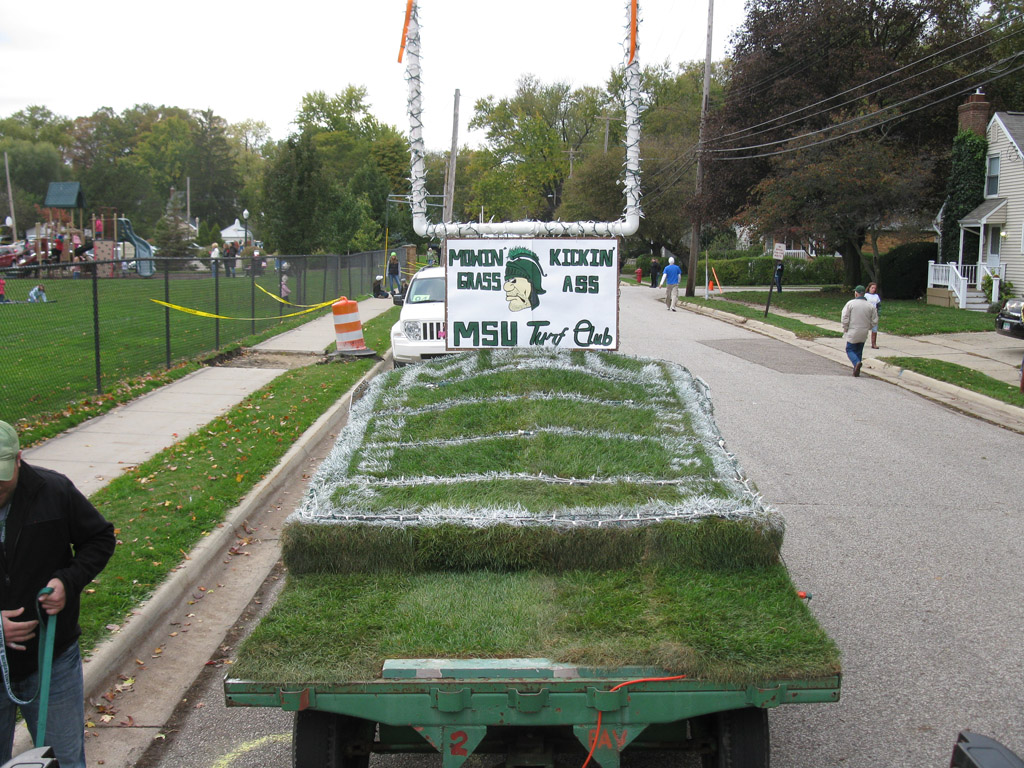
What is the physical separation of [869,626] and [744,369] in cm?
1124

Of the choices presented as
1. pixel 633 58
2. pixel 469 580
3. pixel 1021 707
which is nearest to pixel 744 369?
pixel 633 58

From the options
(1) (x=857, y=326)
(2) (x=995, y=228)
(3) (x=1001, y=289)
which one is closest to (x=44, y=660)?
(1) (x=857, y=326)

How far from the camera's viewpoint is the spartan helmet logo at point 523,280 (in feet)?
21.2

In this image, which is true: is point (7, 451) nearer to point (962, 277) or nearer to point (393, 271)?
point (393, 271)

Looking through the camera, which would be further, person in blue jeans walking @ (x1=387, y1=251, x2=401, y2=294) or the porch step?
person in blue jeans walking @ (x1=387, y1=251, x2=401, y2=294)

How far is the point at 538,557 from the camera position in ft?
12.7

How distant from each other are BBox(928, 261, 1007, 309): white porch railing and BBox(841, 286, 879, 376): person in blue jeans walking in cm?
1540

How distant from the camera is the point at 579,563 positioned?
152 inches

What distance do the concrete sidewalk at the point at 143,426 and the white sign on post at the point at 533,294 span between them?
3.78 meters

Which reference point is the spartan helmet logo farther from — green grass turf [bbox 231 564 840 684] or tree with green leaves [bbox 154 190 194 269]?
tree with green leaves [bbox 154 190 194 269]

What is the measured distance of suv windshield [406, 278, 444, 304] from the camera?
14.6m

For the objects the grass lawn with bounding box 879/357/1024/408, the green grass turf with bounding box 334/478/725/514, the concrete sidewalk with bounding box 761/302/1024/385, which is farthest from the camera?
the concrete sidewalk with bounding box 761/302/1024/385

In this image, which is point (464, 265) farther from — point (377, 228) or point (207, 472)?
point (377, 228)

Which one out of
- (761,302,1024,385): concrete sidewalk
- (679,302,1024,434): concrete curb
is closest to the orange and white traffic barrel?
(679,302,1024,434): concrete curb
